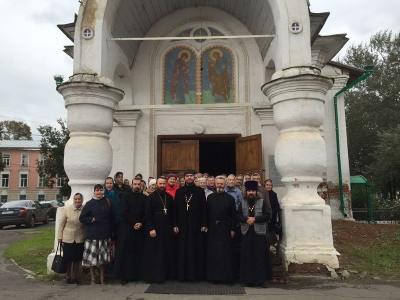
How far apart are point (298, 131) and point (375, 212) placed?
13.3 metres

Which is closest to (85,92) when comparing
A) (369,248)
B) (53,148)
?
(369,248)

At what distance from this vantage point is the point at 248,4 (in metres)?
8.41

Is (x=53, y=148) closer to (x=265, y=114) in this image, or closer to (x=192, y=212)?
(x=265, y=114)

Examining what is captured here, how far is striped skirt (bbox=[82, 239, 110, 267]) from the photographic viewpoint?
5.63 meters

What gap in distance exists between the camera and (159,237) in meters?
5.77

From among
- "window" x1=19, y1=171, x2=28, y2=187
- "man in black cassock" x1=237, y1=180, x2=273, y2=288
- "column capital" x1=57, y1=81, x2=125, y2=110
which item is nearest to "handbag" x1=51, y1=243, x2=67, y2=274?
"column capital" x1=57, y1=81, x2=125, y2=110

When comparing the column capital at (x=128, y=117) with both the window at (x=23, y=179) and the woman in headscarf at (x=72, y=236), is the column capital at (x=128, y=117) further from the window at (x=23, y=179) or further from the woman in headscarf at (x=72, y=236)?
the window at (x=23, y=179)

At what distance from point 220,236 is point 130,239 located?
1380 mm

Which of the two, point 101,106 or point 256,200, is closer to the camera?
point 256,200

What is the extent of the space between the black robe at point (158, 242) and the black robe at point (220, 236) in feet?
1.95

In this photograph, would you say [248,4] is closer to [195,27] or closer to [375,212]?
[195,27]

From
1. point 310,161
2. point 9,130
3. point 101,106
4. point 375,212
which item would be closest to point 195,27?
point 101,106

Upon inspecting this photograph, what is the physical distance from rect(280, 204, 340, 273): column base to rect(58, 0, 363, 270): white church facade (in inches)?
29.0

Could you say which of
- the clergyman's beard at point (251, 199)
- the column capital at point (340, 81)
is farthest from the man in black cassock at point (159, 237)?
the column capital at point (340, 81)
